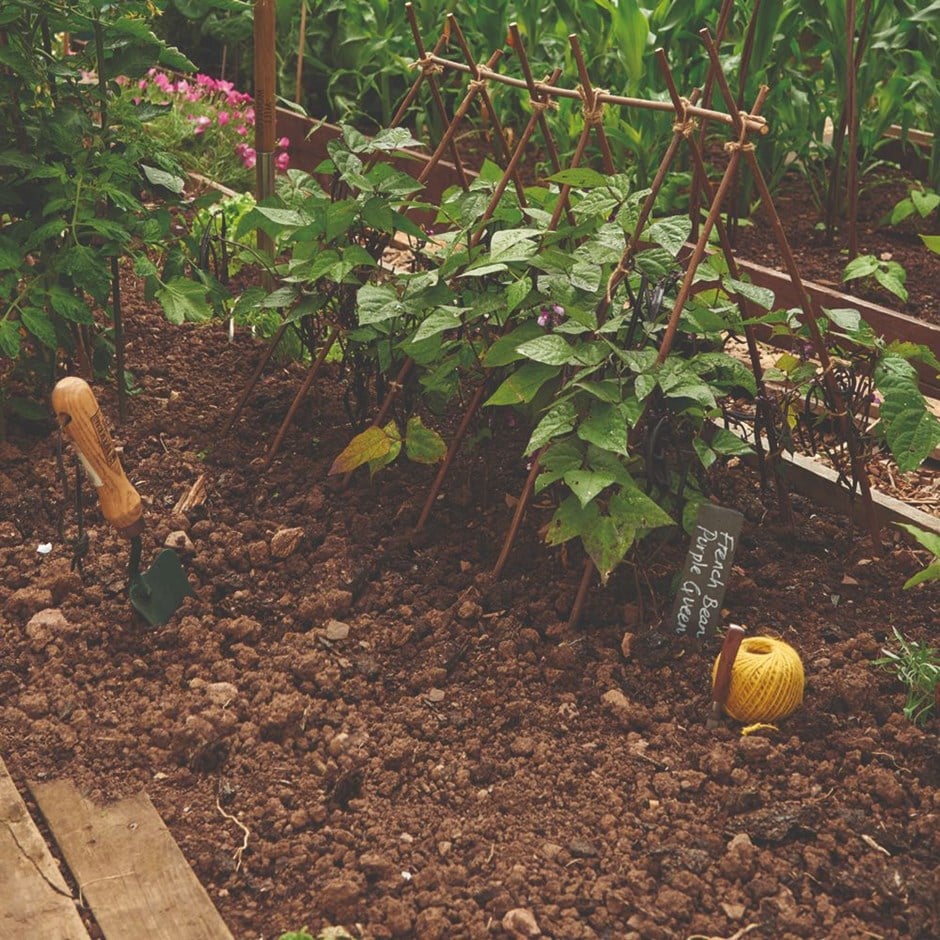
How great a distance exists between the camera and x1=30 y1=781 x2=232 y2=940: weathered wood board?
2086mm

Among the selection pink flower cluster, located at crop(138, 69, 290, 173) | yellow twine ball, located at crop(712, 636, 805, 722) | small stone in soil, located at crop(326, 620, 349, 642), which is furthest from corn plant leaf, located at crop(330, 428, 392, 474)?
pink flower cluster, located at crop(138, 69, 290, 173)

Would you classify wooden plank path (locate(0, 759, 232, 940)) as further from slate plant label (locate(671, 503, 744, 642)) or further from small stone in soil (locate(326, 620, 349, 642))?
slate plant label (locate(671, 503, 744, 642))

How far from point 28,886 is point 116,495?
73cm

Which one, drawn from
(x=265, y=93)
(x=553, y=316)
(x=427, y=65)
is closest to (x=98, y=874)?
(x=553, y=316)

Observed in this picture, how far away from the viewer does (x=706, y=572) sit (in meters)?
2.59

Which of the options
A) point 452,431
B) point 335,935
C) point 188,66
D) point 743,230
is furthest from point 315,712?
point 743,230

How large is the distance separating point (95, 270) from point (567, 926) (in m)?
1.76

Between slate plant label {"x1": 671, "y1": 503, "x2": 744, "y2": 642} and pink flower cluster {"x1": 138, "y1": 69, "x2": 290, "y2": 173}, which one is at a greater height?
slate plant label {"x1": 671, "y1": 503, "x2": 744, "y2": 642}

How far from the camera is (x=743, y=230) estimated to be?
5027mm

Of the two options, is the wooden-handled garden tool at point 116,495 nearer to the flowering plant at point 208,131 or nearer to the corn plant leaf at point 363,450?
the corn plant leaf at point 363,450

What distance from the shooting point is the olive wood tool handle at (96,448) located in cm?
234

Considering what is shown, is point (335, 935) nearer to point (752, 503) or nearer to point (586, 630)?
point (586, 630)

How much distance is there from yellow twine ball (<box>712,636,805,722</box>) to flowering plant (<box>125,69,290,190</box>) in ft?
10.5

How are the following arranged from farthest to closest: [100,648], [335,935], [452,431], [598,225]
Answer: [452,431] → [598,225] → [100,648] → [335,935]
